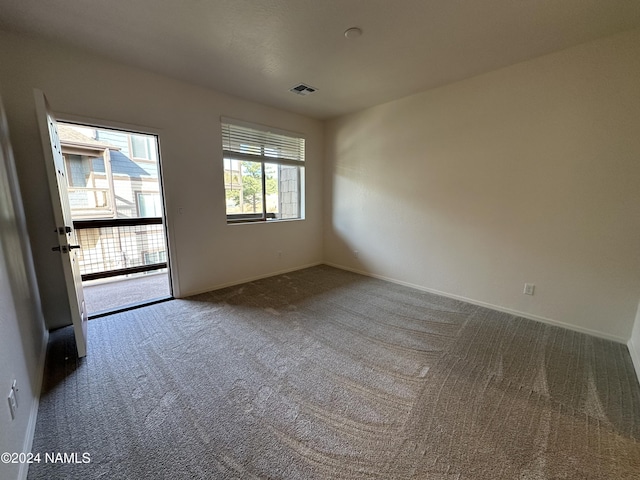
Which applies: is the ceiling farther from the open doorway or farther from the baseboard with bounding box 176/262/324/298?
the baseboard with bounding box 176/262/324/298

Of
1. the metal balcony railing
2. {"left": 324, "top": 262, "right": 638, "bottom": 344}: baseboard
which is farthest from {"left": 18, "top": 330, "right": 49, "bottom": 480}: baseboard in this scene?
{"left": 324, "top": 262, "right": 638, "bottom": 344}: baseboard

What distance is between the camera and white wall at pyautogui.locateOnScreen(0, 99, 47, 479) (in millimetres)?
1178

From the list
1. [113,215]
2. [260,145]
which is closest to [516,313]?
[260,145]

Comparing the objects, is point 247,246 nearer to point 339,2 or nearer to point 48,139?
point 48,139

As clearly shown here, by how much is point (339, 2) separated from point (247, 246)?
305 cm

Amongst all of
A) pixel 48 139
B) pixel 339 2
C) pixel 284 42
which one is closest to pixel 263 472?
pixel 48 139

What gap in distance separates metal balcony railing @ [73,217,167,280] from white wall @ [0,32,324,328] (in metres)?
0.89

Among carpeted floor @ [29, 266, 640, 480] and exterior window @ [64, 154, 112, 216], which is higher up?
exterior window @ [64, 154, 112, 216]

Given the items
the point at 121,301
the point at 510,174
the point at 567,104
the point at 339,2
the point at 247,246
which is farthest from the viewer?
the point at 247,246

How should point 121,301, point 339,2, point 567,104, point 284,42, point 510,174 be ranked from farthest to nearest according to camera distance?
1. point 121,301
2. point 510,174
3. point 567,104
4. point 284,42
5. point 339,2

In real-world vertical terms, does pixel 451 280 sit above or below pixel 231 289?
above

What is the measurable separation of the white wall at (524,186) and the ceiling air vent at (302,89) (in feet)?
3.57

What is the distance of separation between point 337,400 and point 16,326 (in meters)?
2.02

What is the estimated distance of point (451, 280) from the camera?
3375 millimetres
